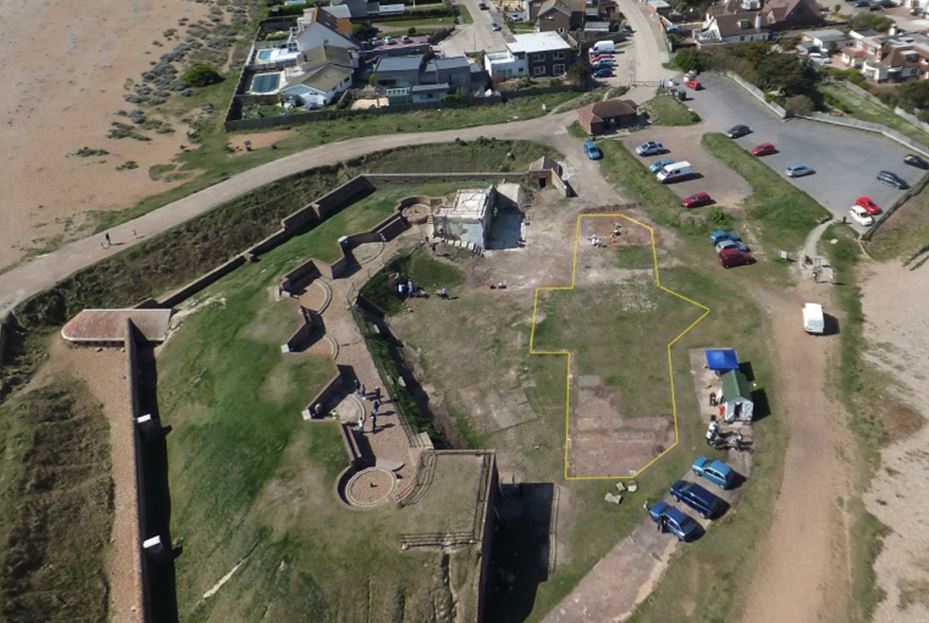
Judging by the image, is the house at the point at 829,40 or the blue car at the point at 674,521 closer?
the blue car at the point at 674,521

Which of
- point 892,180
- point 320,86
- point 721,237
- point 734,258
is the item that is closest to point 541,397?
point 734,258

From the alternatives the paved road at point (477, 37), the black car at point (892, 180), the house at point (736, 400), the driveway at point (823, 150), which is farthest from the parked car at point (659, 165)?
the paved road at point (477, 37)

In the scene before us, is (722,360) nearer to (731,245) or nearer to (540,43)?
(731,245)

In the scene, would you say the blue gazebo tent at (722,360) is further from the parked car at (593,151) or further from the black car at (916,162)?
the black car at (916,162)

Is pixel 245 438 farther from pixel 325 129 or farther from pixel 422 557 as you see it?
pixel 325 129

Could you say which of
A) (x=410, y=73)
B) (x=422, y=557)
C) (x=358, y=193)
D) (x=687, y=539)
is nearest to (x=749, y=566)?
(x=687, y=539)

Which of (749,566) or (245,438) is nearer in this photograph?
(749,566)

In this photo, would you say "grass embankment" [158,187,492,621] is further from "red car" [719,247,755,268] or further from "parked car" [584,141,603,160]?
"parked car" [584,141,603,160]
